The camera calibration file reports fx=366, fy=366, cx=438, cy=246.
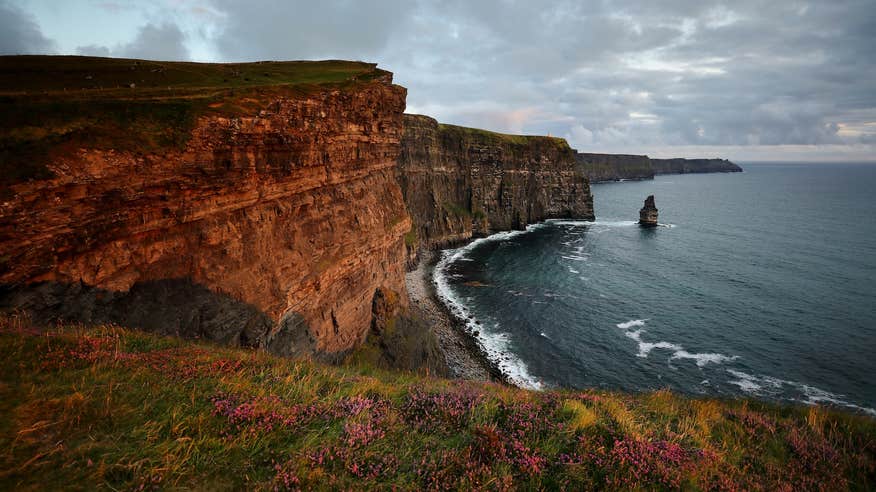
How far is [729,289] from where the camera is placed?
5425cm

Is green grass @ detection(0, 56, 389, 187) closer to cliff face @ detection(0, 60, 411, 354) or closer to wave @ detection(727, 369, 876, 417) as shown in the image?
cliff face @ detection(0, 60, 411, 354)

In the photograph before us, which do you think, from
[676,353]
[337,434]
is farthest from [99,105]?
[676,353]

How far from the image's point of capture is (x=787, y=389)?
32781 mm

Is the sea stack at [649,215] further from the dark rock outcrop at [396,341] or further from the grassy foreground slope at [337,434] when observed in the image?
the grassy foreground slope at [337,434]

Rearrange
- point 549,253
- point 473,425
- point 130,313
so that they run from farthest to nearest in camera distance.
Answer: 1. point 549,253
2. point 130,313
3. point 473,425

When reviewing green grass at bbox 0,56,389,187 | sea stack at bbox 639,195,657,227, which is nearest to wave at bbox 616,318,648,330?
green grass at bbox 0,56,389,187

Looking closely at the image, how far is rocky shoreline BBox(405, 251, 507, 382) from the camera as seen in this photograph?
3722cm

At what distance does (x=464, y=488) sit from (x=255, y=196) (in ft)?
59.9

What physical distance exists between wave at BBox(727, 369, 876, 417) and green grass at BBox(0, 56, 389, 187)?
42925 mm

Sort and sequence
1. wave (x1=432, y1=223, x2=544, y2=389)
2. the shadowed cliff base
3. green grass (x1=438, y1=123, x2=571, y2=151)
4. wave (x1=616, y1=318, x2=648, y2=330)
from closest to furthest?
the shadowed cliff base → wave (x1=432, y1=223, x2=544, y2=389) → wave (x1=616, y1=318, x2=648, y2=330) → green grass (x1=438, y1=123, x2=571, y2=151)

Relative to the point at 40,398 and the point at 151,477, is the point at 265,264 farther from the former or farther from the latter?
the point at 151,477

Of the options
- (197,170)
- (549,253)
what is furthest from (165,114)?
(549,253)

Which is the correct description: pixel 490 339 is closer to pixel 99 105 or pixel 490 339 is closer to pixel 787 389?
pixel 787 389

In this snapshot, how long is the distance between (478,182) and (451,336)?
6473 centimetres
